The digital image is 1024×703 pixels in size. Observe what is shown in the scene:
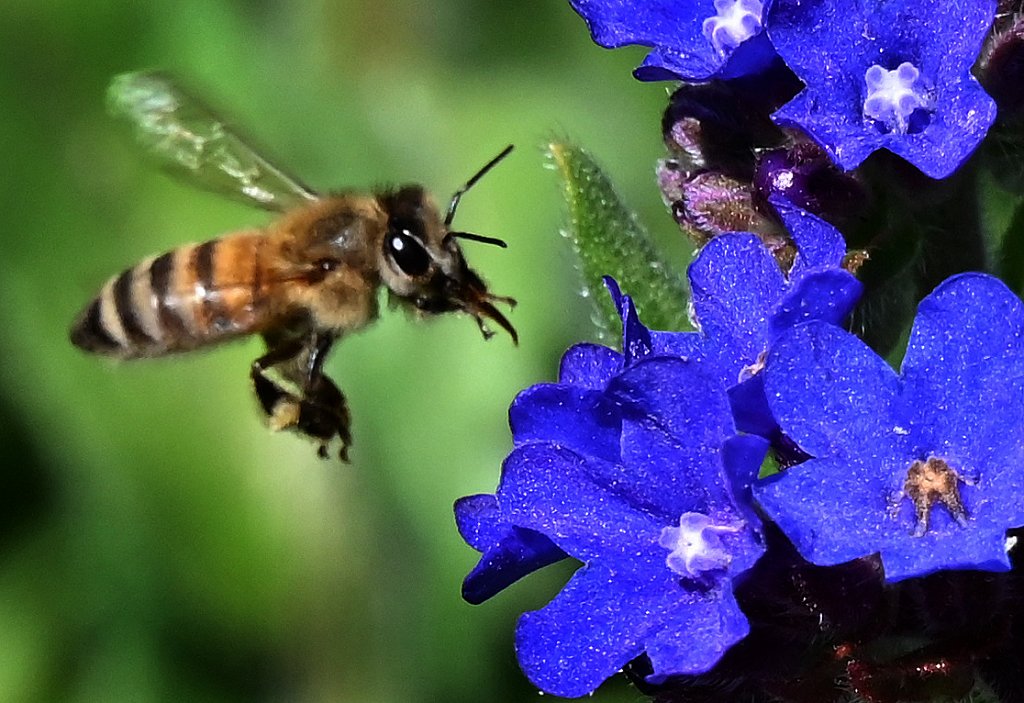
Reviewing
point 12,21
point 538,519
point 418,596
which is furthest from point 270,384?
point 12,21

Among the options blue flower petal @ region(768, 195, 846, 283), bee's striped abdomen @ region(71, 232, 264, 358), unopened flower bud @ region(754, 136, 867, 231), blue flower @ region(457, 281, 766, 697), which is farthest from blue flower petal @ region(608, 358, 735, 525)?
bee's striped abdomen @ region(71, 232, 264, 358)

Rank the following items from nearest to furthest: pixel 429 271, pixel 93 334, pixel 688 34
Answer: pixel 688 34 → pixel 429 271 → pixel 93 334

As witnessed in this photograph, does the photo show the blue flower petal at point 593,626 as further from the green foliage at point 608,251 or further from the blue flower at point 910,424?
the green foliage at point 608,251

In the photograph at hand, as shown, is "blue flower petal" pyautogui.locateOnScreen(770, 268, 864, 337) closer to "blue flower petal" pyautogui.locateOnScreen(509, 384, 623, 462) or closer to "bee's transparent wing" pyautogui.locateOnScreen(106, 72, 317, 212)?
"blue flower petal" pyautogui.locateOnScreen(509, 384, 623, 462)

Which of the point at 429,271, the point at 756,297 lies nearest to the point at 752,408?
the point at 756,297

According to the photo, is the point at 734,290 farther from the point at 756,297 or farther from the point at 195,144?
Result: the point at 195,144

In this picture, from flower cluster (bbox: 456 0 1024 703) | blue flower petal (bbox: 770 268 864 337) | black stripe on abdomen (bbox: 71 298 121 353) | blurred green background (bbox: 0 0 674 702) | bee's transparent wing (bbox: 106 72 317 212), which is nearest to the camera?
flower cluster (bbox: 456 0 1024 703)

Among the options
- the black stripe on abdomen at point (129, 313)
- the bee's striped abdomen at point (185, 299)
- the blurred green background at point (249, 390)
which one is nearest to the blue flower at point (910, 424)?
the bee's striped abdomen at point (185, 299)
